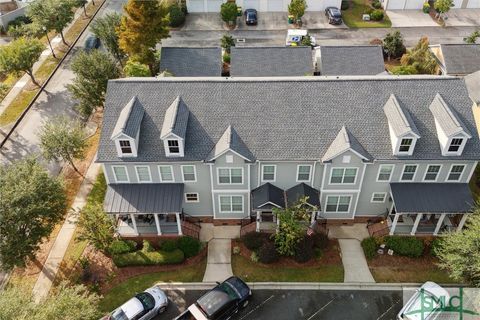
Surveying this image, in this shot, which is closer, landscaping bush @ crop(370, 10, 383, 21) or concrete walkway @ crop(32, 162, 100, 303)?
concrete walkway @ crop(32, 162, 100, 303)

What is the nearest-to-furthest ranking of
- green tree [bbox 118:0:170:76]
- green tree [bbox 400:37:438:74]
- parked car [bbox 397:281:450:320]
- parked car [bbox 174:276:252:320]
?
parked car [bbox 397:281:450:320] < parked car [bbox 174:276:252:320] < green tree [bbox 118:0:170:76] < green tree [bbox 400:37:438:74]

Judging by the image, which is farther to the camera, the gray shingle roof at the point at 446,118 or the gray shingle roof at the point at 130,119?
the gray shingle roof at the point at 130,119

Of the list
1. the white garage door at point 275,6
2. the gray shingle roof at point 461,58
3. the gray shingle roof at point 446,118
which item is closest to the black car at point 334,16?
the white garage door at point 275,6

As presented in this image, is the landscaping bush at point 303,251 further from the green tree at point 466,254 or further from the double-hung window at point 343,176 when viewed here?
the green tree at point 466,254

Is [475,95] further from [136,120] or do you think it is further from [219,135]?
[136,120]

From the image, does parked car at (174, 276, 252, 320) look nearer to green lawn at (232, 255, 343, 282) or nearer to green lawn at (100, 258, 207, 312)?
green lawn at (232, 255, 343, 282)

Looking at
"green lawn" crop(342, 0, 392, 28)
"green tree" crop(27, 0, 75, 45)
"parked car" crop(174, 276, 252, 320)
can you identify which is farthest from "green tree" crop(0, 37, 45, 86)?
"green lawn" crop(342, 0, 392, 28)
